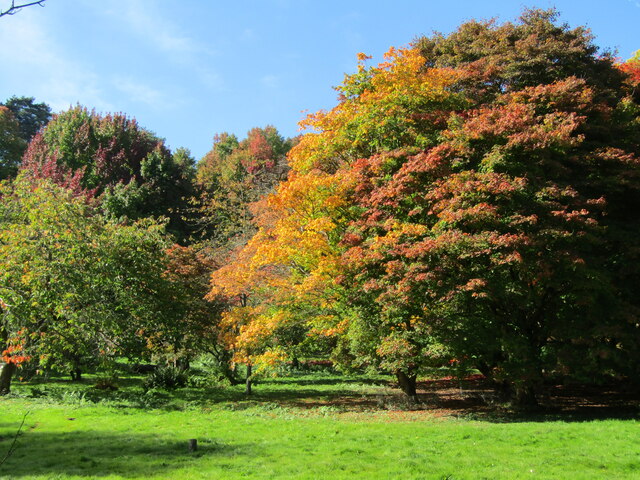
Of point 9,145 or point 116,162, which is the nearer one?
point 116,162

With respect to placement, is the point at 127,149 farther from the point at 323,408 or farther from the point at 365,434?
the point at 365,434

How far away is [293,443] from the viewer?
9391mm

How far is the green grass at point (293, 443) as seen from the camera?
23.8 ft

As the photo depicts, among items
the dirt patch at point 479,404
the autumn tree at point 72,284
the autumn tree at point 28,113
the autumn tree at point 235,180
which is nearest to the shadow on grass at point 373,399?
the dirt patch at point 479,404

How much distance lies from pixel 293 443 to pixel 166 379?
38.5 ft

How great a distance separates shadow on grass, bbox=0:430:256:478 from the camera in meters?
7.25

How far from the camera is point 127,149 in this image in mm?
42594

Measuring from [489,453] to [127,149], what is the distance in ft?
138

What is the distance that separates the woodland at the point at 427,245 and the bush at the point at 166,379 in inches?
5.0

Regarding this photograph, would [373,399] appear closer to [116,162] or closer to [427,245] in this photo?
[427,245]

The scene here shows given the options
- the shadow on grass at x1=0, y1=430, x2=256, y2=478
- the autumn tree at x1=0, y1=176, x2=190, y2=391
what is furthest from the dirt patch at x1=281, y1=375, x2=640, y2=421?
the shadow on grass at x1=0, y1=430, x2=256, y2=478

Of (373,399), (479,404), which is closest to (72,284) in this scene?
(373,399)

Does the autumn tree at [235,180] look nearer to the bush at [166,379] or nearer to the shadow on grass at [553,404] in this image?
the bush at [166,379]

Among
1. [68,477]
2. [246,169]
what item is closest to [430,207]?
[68,477]
